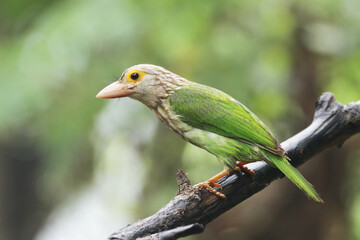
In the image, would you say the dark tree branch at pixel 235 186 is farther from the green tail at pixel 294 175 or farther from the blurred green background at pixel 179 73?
the blurred green background at pixel 179 73

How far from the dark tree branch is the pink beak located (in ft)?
2.58

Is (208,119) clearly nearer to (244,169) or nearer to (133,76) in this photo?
(244,169)

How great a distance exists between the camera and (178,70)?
6.66m

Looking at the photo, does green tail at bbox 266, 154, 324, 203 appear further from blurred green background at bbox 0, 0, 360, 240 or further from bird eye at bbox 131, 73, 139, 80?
blurred green background at bbox 0, 0, 360, 240

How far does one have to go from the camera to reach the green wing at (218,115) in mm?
3477

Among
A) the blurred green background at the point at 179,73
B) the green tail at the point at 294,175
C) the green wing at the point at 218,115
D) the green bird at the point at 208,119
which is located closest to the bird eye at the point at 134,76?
the green bird at the point at 208,119

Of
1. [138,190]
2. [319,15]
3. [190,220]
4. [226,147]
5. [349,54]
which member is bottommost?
[190,220]

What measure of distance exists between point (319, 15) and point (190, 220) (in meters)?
4.69

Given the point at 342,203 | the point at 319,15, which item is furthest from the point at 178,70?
the point at 342,203

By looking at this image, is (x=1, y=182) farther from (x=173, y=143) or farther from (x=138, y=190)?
(x=173, y=143)

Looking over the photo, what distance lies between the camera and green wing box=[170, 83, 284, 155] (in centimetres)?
348

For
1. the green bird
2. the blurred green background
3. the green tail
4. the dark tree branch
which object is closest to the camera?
the dark tree branch

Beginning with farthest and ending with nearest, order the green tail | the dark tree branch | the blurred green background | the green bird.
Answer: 1. the blurred green background
2. the green bird
3. the green tail
4. the dark tree branch

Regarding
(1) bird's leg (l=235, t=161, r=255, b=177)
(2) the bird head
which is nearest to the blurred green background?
(2) the bird head
